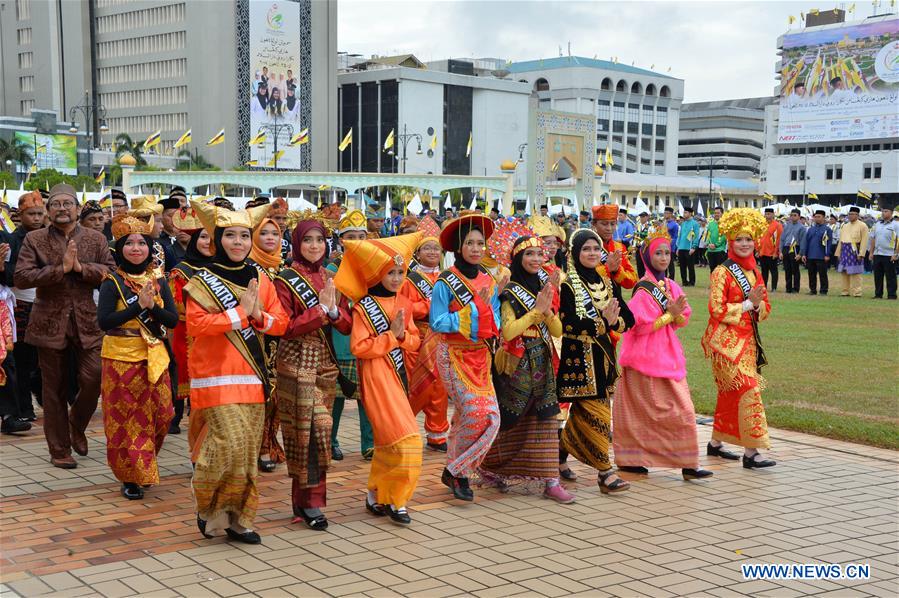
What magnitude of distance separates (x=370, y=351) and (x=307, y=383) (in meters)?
0.44

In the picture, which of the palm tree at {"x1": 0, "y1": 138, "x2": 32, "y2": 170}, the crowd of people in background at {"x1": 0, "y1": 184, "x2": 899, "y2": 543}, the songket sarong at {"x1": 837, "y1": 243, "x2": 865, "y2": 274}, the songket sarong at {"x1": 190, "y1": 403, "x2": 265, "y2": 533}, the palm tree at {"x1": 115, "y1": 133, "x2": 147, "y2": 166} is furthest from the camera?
the palm tree at {"x1": 115, "y1": 133, "x2": 147, "y2": 166}

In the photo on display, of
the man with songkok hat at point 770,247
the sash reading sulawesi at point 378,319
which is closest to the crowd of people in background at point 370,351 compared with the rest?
the sash reading sulawesi at point 378,319

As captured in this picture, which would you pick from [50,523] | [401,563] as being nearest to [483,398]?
[401,563]

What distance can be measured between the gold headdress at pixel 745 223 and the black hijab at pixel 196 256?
13.5ft

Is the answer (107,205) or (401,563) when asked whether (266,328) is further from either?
(107,205)

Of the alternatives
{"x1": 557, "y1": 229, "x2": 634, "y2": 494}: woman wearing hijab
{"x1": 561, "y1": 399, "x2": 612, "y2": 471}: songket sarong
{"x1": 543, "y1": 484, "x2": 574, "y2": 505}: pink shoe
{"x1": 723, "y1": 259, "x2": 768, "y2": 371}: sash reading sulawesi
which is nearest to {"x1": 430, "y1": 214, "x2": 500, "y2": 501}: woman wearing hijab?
{"x1": 543, "y1": 484, "x2": 574, "y2": 505}: pink shoe

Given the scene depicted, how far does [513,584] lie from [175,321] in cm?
304

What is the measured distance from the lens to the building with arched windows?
134 m

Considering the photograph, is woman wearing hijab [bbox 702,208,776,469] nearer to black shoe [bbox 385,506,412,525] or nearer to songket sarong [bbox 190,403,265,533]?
black shoe [bbox 385,506,412,525]

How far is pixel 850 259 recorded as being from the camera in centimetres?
2247

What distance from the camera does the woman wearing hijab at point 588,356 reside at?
7219 mm

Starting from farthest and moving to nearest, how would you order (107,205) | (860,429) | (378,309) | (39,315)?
(107,205), (860,429), (39,315), (378,309)

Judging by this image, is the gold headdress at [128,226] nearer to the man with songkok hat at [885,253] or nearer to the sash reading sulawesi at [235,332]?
the sash reading sulawesi at [235,332]

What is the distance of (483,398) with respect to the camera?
265 inches
